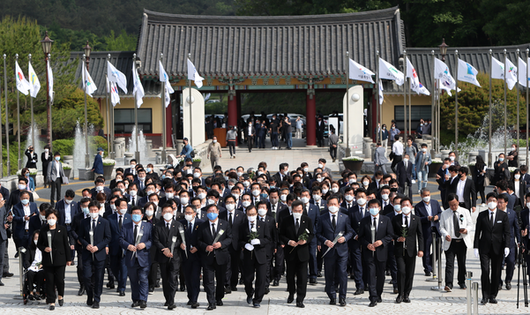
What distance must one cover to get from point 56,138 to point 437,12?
24639 mm

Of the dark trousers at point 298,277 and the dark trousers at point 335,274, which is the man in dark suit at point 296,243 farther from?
the dark trousers at point 335,274

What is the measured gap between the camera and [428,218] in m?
13.6

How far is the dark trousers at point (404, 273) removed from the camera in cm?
1225

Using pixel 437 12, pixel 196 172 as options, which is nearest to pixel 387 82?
pixel 437 12

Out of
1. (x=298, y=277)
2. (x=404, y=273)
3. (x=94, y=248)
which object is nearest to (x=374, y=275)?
(x=404, y=273)

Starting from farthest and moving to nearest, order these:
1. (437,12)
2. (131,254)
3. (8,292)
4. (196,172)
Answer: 1. (437,12)
2. (196,172)
3. (8,292)
4. (131,254)

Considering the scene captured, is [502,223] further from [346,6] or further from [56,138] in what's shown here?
[346,6]

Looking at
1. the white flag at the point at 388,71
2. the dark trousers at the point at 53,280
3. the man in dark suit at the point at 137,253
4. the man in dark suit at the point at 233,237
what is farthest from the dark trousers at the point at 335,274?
the white flag at the point at 388,71

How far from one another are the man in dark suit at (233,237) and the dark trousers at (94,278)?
219 centimetres

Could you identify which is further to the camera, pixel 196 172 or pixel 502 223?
pixel 196 172

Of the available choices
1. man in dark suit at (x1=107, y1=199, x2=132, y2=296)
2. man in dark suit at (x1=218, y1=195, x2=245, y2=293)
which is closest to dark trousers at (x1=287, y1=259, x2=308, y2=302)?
man in dark suit at (x1=218, y1=195, x2=245, y2=293)

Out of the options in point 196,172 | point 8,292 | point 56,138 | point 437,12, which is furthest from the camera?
point 437,12

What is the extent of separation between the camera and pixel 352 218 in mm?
13203

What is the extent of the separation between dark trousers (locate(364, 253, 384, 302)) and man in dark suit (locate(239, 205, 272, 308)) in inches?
67.1
